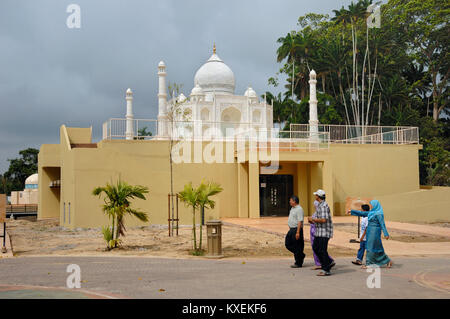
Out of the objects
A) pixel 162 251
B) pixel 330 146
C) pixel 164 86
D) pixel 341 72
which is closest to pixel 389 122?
Result: pixel 341 72

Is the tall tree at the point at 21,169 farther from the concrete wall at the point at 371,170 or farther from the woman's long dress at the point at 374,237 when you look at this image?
the woman's long dress at the point at 374,237

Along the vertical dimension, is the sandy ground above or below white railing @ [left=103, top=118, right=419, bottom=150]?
below

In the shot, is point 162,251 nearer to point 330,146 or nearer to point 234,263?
point 234,263

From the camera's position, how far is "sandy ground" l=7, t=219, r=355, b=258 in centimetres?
1297

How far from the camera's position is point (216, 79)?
129 ft

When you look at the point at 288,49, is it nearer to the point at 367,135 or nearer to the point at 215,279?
the point at 367,135

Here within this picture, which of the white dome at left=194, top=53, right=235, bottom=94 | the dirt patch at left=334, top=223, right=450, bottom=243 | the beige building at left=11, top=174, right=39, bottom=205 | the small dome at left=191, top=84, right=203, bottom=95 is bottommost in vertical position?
the dirt patch at left=334, top=223, right=450, bottom=243

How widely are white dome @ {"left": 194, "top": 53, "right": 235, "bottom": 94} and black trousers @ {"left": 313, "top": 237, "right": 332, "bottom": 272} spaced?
30.6 meters

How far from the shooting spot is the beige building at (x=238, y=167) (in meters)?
20.9

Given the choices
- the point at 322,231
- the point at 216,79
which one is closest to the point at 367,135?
the point at 216,79

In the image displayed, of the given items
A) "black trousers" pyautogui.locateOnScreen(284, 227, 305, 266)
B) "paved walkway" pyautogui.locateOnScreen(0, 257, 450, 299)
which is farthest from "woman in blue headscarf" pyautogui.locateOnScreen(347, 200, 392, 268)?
"black trousers" pyautogui.locateOnScreen(284, 227, 305, 266)

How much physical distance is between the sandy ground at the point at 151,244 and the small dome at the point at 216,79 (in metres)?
21.1

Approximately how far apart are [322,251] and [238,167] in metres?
16.5

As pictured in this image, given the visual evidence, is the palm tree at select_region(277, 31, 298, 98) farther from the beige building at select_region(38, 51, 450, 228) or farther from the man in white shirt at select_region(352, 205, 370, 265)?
the man in white shirt at select_region(352, 205, 370, 265)
